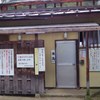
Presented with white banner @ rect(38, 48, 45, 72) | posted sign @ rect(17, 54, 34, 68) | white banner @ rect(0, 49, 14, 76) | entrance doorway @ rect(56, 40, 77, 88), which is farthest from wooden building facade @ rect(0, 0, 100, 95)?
posted sign @ rect(17, 54, 34, 68)

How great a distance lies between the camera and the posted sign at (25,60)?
1292 centimetres

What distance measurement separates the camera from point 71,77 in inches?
565

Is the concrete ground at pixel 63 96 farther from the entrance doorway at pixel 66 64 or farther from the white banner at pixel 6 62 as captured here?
the white banner at pixel 6 62

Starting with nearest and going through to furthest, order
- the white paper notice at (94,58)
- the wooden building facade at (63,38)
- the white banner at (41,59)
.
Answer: the white banner at (41,59) → the wooden building facade at (63,38) → the white paper notice at (94,58)

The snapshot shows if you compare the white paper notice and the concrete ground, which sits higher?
the white paper notice

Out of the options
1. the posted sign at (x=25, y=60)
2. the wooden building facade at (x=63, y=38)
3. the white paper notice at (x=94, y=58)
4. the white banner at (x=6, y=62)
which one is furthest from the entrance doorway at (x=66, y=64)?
the white banner at (x=6, y=62)

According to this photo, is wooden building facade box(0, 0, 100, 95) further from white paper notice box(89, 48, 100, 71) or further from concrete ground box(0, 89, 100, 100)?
concrete ground box(0, 89, 100, 100)

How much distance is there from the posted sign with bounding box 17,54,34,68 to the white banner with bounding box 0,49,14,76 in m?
0.34

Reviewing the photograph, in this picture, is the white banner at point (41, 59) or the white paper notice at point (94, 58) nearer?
the white banner at point (41, 59)

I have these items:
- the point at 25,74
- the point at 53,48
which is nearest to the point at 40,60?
the point at 25,74

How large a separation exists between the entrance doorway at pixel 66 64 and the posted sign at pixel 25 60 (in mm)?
1975

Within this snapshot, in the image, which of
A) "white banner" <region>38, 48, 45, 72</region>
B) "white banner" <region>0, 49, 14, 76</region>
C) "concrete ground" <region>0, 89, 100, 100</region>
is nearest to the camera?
"concrete ground" <region>0, 89, 100, 100</region>

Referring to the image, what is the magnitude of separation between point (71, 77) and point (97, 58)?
1553 mm

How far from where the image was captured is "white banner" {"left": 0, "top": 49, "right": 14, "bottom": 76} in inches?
519
